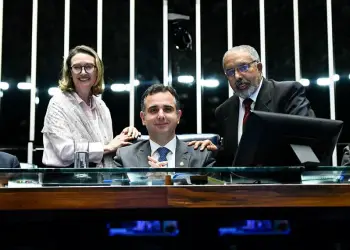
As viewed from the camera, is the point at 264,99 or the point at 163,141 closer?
the point at 163,141

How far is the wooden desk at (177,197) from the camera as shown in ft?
3.88

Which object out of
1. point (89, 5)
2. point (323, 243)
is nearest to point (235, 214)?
point (323, 243)

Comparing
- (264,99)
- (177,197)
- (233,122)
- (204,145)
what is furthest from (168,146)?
(177,197)

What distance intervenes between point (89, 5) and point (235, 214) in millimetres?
3867

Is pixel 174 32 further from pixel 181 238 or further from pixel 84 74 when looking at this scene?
pixel 181 238

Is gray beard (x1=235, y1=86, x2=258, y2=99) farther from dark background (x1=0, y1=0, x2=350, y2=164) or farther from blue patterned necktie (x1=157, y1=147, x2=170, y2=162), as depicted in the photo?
dark background (x1=0, y1=0, x2=350, y2=164)

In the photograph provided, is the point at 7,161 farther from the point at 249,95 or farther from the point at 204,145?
the point at 249,95

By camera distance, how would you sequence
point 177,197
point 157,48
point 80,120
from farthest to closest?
point 157,48
point 80,120
point 177,197

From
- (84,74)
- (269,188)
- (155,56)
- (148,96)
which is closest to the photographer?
(269,188)

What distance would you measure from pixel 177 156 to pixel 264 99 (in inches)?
28.8

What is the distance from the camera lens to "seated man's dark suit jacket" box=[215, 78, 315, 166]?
2.70 metres

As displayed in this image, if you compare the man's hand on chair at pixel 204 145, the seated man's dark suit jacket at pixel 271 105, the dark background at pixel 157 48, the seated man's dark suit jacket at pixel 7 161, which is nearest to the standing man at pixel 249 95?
the seated man's dark suit jacket at pixel 271 105

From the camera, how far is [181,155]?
2260 millimetres

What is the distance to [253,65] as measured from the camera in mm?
2811
